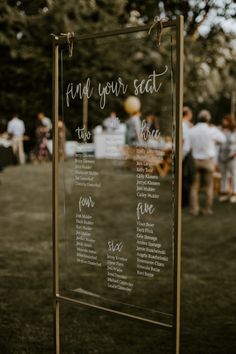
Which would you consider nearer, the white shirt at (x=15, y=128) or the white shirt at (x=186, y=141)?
the white shirt at (x=186, y=141)

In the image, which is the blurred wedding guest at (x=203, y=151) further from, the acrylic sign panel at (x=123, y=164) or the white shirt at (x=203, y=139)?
the acrylic sign panel at (x=123, y=164)

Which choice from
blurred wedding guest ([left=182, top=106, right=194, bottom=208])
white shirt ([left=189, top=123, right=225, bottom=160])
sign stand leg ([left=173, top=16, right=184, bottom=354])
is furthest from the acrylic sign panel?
blurred wedding guest ([left=182, top=106, right=194, bottom=208])

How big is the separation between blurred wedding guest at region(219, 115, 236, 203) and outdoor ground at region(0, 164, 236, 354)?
2.91 m

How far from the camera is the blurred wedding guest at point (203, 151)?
10.5 meters

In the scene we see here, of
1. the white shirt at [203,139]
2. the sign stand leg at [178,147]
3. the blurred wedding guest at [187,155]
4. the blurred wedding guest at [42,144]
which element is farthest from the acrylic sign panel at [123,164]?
the blurred wedding guest at [42,144]

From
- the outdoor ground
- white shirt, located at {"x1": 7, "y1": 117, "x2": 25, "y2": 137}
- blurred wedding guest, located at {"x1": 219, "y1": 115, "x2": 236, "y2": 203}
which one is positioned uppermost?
white shirt, located at {"x1": 7, "y1": 117, "x2": 25, "y2": 137}

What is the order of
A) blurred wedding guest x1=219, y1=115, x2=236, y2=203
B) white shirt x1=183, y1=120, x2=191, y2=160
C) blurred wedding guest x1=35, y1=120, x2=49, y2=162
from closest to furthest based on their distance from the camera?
white shirt x1=183, y1=120, x2=191, y2=160 < blurred wedding guest x1=219, y1=115, x2=236, y2=203 < blurred wedding guest x1=35, y1=120, x2=49, y2=162

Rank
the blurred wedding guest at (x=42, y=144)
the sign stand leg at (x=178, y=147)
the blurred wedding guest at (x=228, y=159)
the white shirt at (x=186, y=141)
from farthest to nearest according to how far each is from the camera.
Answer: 1. the blurred wedding guest at (x=42, y=144)
2. the blurred wedding guest at (x=228, y=159)
3. the white shirt at (x=186, y=141)
4. the sign stand leg at (x=178, y=147)

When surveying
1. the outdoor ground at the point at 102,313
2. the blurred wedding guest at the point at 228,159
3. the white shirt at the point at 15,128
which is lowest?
the outdoor ground at the point at 102,313

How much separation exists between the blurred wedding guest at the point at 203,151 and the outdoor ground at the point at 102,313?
4.08 ft

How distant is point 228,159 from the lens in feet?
41.5

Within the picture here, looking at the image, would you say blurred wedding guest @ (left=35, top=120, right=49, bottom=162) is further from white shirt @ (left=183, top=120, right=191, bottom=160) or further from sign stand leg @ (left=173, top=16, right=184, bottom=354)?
sign stand leg @ (left=173, top=16, right=184, bottom=354)

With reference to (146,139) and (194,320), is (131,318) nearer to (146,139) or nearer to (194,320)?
(146,139)

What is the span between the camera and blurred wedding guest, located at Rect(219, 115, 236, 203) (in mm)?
12396
